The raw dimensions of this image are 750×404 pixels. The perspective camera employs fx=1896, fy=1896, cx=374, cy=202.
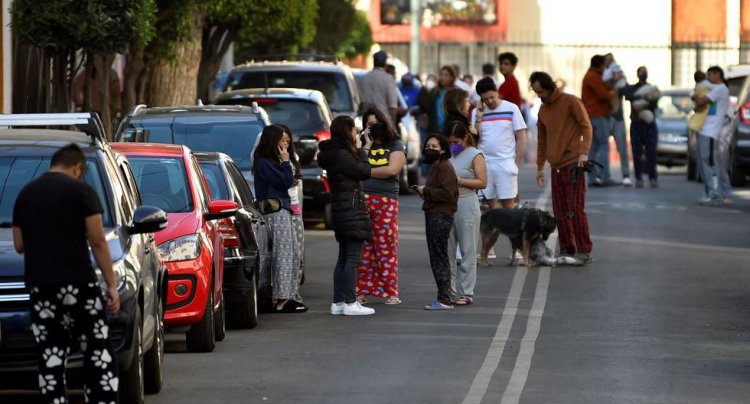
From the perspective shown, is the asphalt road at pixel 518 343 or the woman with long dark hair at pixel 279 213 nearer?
the asphalt road at pixel 518 343

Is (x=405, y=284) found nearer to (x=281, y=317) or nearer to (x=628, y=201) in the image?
(x=281, y=317)

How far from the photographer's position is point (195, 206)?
13133 mm

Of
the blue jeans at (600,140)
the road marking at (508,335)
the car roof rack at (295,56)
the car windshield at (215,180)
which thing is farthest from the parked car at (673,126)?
the car windshield at (215,180)

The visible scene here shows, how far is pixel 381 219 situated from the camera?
15.5 metres

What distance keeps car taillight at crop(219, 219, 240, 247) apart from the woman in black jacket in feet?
4.00

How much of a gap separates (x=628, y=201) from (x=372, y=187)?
12.1 metres

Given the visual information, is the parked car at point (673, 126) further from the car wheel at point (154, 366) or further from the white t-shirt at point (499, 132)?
the car wheel at point (154, 366)

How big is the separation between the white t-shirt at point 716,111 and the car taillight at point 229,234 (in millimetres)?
13712

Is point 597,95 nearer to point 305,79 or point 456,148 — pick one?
point 305,79

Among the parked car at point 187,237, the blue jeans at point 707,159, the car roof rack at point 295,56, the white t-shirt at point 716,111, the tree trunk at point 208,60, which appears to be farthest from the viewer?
the tree trunk at point 208,60

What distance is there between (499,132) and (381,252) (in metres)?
3.68

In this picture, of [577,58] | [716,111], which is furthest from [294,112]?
[577,58]

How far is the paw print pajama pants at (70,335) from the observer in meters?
9.02

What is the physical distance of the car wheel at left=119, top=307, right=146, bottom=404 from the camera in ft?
32.5
